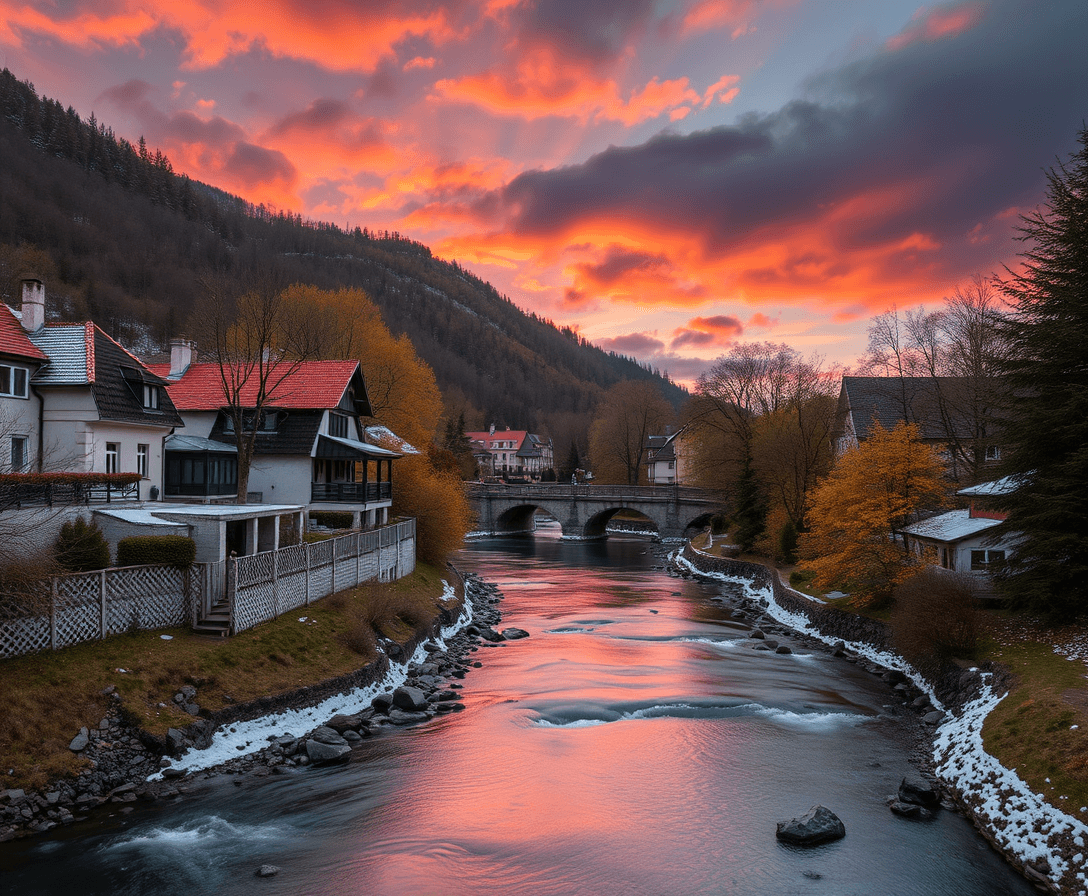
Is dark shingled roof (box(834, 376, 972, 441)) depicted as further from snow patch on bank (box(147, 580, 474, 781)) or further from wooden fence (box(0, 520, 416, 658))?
wooden fence (box(0, 520, 416, 658))

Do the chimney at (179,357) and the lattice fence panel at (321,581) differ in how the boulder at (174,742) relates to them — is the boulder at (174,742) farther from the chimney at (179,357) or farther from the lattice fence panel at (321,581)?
the chimney at (179,357)

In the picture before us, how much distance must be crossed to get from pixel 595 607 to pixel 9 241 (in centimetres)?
11814

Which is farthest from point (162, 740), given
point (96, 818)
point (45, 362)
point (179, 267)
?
point (179, 267)

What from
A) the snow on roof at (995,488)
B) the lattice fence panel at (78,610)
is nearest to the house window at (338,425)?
the lattice fence panel at (78,610)

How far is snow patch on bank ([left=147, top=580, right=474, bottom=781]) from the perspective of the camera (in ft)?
52.1

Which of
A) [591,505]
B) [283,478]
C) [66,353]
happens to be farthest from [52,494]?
[591,505]

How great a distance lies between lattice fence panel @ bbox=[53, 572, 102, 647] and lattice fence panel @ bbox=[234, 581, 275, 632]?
3566mm

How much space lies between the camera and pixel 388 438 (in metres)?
46.6

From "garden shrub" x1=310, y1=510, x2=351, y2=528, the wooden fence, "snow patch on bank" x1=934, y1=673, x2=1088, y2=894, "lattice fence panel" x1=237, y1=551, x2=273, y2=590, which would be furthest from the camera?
"garden shrub" x1=310, y1=510, x2=351, y2=528

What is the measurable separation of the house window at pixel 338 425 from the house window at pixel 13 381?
1370 centimetres

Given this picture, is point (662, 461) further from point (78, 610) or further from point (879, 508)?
point (78, 610)

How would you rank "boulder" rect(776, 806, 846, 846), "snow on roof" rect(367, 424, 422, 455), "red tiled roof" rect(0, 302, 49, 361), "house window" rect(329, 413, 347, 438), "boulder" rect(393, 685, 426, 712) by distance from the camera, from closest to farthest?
"boulder" rect(776, 806, 846, 846) < "boulder" rect(393, 685, 426, 712) < "red tiled roof" rect(0, 302, 49, 361) < "house window" rect(329, 413, 347, 438) < "snow on roof" rect(367, 424, 422, 455)

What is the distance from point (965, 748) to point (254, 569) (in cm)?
1946

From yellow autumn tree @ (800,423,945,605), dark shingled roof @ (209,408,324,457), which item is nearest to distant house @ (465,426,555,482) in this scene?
dark shingled roof @ (209,408,324,457)
